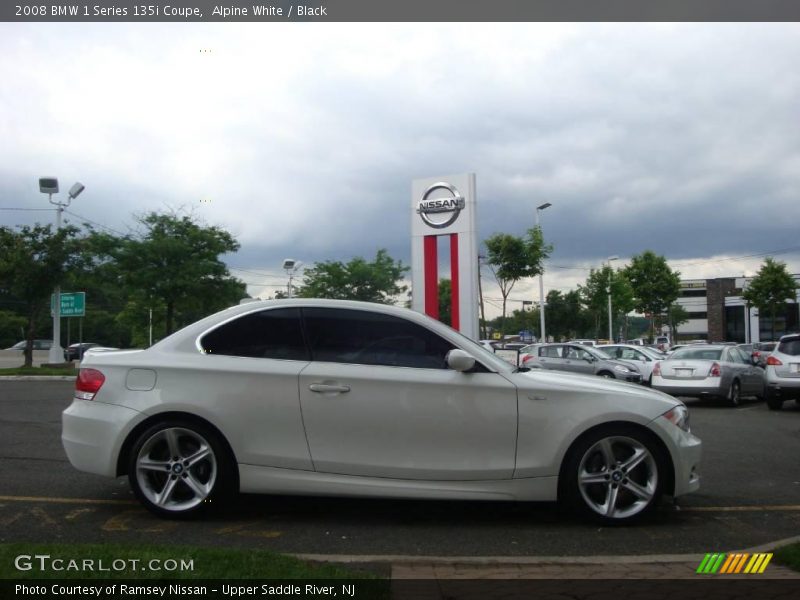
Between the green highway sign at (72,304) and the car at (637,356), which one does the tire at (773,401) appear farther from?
the green highway sign at (72,304)

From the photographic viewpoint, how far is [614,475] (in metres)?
5.24

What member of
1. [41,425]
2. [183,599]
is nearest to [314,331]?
[183,599]

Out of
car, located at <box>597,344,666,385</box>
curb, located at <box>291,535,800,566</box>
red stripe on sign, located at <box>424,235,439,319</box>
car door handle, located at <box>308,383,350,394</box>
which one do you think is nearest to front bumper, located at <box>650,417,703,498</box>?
curb, located at <box>291,535,800,566</box>

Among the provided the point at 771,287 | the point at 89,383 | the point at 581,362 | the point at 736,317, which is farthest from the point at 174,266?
the point at 736,317

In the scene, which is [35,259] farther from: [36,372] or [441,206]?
[441,206]

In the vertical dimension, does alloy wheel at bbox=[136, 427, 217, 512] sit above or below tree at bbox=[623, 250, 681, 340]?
below

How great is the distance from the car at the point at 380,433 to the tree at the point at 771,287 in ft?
158

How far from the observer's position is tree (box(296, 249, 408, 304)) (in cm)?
3171

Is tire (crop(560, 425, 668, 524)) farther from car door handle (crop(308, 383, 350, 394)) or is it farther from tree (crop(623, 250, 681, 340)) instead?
tree (crop(623, 250, 681, 340))

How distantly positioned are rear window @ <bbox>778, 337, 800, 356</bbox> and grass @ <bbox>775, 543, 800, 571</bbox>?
11.7 meters

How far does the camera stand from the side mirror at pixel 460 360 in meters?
5.18

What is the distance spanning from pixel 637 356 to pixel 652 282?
28003mm

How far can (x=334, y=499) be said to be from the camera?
6129 mm

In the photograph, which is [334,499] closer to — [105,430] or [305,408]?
[305,408]
